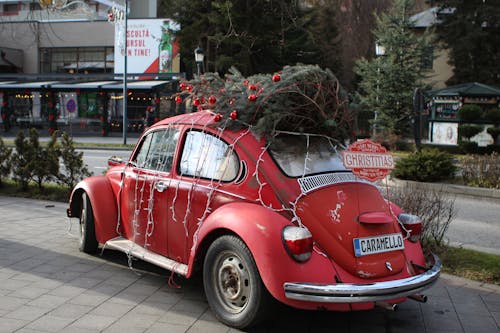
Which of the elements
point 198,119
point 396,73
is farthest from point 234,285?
point 396,73

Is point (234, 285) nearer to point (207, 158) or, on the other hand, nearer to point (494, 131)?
point (207, 158)

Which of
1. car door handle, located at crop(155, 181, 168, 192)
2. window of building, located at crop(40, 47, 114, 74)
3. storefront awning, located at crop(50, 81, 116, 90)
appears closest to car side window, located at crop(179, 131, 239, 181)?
car door handle, located at crop(155, 181, 168, 192)

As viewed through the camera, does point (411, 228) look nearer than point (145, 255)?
Yes

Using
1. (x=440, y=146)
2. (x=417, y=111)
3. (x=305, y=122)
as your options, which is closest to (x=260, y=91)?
(x=305, y=122)

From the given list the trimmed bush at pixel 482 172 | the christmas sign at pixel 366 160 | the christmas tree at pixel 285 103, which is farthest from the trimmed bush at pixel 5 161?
the trimmed bush at pixel 482 172

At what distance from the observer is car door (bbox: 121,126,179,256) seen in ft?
17.2

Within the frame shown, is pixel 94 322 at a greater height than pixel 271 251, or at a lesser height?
lesser

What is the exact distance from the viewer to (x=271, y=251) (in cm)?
387

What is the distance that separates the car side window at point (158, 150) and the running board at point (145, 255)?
0.86 meters

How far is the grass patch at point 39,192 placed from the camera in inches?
404

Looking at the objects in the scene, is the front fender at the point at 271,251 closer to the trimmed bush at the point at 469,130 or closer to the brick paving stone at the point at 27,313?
the brick paving stone at the point at 27,313

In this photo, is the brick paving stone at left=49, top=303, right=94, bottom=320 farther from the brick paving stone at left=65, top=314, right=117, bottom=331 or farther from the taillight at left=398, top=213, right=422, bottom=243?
the taillight at left=398, top=213, right=422, bottom=243

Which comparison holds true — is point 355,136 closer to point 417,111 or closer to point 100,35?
point 417,111

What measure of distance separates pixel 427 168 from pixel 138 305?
995 centimetres
